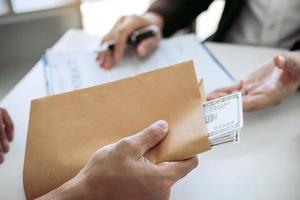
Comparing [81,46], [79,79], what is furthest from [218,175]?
[81,46]

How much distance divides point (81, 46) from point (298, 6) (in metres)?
0.62

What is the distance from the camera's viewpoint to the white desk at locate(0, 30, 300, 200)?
52cm

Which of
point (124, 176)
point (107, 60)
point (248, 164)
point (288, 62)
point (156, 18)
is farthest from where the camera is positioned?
point (156, 18)

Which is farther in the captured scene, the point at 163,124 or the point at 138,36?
the point at 138,36

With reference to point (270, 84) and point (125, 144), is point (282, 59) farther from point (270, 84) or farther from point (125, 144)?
point (125, 144)

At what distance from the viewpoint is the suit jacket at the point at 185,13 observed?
101 cm

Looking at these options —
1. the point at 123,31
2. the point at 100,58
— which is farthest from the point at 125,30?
the point at 100,58

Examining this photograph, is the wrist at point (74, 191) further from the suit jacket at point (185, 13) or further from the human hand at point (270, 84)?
the suit jacket at point (185, 13)

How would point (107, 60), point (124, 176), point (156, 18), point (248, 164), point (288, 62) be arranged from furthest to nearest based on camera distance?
point (156, 18) → point (107, 60) → point (288, 62) → point (248, 164) → point (124, 176)

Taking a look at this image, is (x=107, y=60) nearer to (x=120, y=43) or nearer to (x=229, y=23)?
(x=120, y=43)

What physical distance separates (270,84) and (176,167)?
34 cm

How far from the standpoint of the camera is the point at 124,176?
45 cm

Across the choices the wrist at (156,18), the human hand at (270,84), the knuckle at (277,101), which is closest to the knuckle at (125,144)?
the human hand at (270,84)

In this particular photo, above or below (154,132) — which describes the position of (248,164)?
below
